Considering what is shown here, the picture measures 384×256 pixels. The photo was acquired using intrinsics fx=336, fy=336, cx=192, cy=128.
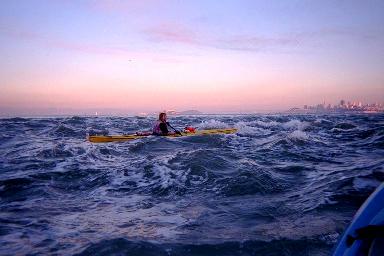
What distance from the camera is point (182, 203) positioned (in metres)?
6.33

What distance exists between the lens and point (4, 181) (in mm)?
8055

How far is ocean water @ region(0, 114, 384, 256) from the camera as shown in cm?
432

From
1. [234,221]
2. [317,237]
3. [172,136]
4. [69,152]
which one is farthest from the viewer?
[172,136]

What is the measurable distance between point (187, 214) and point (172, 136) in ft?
37.7

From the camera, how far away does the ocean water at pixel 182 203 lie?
432 centimetres

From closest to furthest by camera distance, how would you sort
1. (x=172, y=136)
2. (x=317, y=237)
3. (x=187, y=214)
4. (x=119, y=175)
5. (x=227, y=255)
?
(x=227, y=255) → (x=317, y=237) → (x=187, y=214) → (x=119, y=175) → (x=172, y=136)

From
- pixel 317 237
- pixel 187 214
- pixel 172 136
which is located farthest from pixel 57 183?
pixel 172 136

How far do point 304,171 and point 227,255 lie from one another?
5.67 m

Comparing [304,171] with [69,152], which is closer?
[304,171]

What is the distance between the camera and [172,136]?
17062 millimetres

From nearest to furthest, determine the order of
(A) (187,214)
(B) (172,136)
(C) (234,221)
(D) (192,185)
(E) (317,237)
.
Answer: (E) (317,237) < (C) (234,221) < (A) (187,214) < (D) (192,185) < (B) (172,136)

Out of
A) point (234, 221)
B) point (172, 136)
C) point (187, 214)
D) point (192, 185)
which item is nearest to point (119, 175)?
point (192, 185)

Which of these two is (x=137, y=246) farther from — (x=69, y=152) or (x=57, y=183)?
(x=69, y=152)

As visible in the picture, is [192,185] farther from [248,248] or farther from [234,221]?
[248,248]
